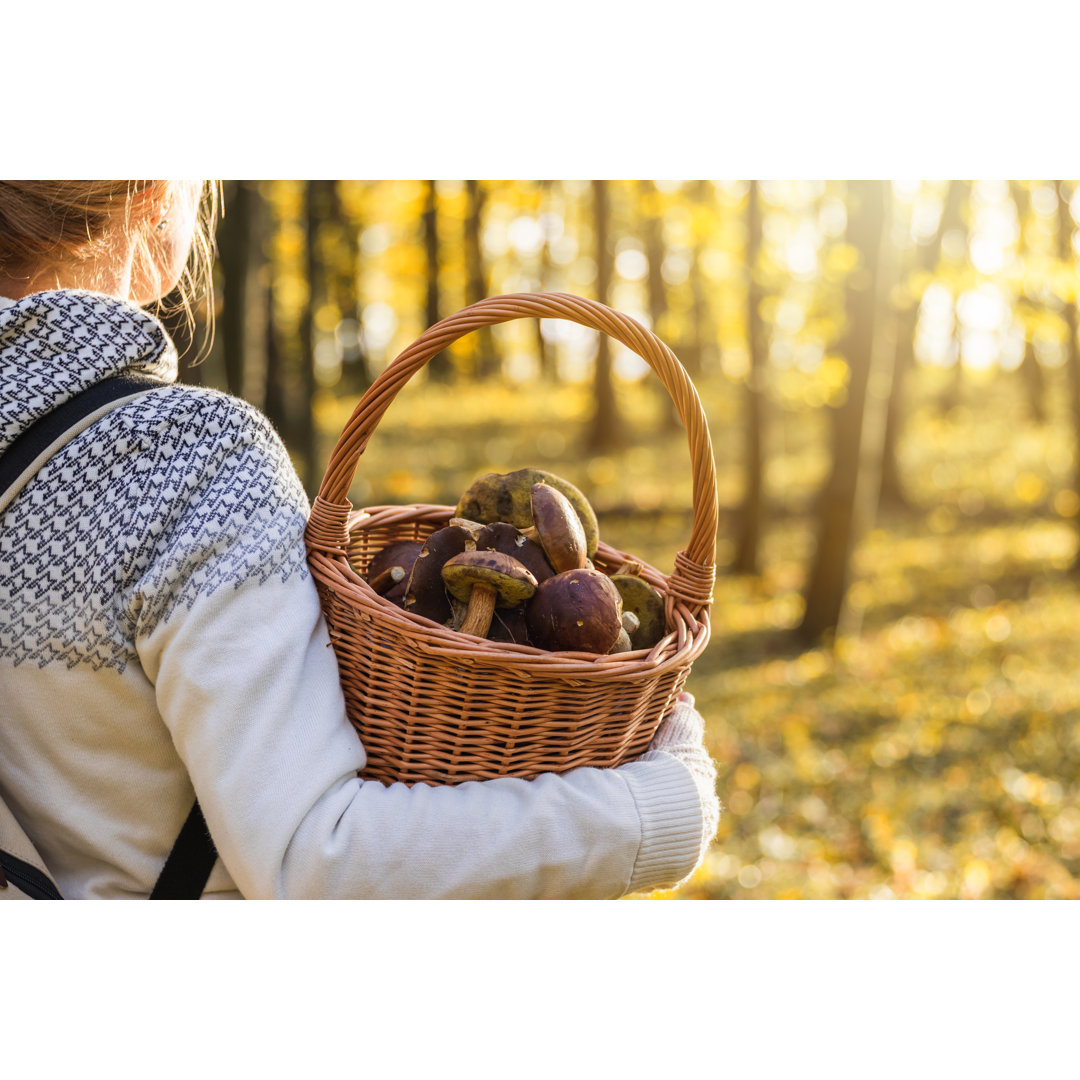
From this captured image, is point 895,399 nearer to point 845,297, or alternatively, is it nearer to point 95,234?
point 845,297

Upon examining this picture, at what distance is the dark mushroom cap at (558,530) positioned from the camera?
1518 mm

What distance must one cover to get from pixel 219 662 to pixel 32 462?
1.05 feet

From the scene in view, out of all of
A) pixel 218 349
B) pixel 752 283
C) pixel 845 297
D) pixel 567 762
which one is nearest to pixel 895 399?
pixel 752 283

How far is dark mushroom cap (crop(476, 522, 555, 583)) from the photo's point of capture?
1522 millimetres

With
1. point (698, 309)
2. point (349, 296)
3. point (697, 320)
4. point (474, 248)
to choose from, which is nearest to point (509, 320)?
point (349, 296)

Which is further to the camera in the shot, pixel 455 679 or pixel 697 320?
pixel 697 320

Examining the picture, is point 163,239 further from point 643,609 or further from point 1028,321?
point 1028,321

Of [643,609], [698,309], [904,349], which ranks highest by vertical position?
[643,609]

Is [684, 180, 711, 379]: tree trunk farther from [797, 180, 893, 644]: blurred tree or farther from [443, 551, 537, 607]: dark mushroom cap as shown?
[443, 551, 537, 607]: dark mushroom cap

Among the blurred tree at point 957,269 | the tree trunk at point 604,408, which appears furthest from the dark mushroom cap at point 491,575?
the tree trunk at point 604,408

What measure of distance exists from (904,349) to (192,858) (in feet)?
47.3

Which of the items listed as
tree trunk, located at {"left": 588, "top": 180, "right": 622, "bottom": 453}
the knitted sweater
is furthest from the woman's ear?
tree trunk, located at {"left": 588, "top": 180, "right": 622, "bottom": 453}

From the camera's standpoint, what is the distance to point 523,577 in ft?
4.66

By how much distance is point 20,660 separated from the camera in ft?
3.75
